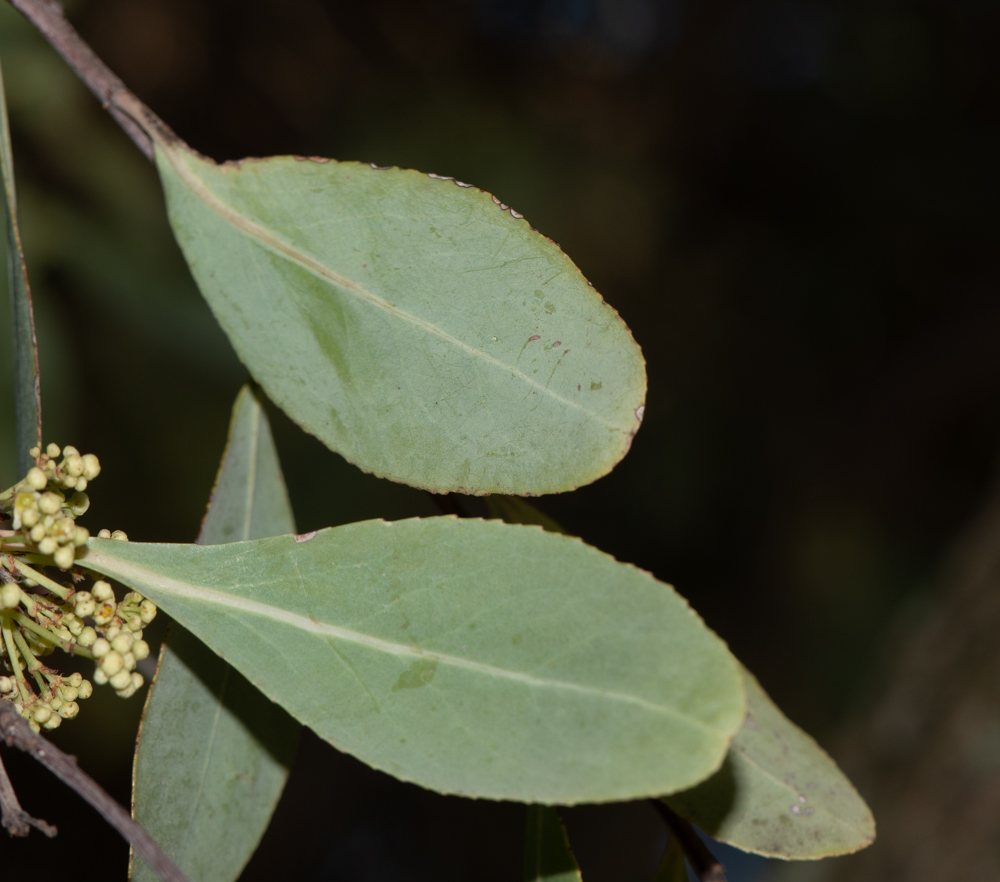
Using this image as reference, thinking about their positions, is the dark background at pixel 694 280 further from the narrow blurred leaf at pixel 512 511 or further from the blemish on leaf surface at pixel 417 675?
the blemish on leaf surface at pixel 417 675

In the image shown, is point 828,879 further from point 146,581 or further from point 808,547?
point 146,581

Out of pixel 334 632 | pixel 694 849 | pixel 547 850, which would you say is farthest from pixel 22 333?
pixel 694 849

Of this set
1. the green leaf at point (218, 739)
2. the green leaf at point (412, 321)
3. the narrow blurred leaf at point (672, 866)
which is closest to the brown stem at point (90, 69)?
the green leaf at point (412, 321)

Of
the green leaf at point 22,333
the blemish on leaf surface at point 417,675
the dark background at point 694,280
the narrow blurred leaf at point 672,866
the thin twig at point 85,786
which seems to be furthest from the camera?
the dark background at point 694,280

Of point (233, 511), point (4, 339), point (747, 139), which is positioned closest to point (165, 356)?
point (4, 339)

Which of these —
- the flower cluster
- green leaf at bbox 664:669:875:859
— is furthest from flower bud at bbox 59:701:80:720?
green leaf at bbox 664:669:875:859

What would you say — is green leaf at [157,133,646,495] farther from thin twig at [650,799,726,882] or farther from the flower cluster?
thin twig at [650,799,726,882]
